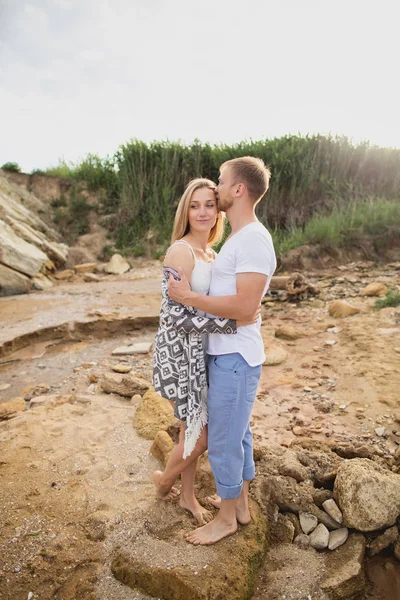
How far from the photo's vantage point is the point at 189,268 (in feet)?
7.03

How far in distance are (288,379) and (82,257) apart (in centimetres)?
846

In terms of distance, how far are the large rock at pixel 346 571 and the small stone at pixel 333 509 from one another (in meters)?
0.12

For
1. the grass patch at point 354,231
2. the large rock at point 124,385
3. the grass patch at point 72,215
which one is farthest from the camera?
the grass patch at point 72,215

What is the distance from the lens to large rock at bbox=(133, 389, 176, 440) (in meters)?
3.39

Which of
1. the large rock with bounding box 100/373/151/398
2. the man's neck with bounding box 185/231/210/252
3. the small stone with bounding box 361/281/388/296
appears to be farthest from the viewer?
the small stone with bounding box 361/281/388/296

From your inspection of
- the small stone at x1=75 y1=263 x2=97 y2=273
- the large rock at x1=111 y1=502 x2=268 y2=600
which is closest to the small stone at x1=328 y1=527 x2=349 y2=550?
the large rock at x1=111 y1=502 x2=268 y2=600

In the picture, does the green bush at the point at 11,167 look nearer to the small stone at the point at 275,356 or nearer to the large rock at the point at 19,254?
the large rock at the point at 19,254

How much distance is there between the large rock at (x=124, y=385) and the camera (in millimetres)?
4262

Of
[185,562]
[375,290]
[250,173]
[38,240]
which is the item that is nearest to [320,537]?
[185,562]

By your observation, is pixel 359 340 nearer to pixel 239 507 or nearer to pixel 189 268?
pixel 239 507

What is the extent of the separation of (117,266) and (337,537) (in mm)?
9195

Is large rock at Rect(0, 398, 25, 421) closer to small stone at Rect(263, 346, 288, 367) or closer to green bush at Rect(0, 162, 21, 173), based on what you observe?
small stone at Rect(263, 346, 288, 367)

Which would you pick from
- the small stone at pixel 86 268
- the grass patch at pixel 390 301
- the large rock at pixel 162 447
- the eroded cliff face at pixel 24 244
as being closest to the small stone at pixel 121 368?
the large rock at pixel 162 447

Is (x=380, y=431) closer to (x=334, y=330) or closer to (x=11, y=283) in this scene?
(x=334, y=330)
